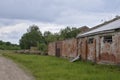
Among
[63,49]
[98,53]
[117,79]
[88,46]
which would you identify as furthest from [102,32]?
[63,49]

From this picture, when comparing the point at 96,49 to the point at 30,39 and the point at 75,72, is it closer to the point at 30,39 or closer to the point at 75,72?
the point at 75,72

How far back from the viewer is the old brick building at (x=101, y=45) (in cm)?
2155

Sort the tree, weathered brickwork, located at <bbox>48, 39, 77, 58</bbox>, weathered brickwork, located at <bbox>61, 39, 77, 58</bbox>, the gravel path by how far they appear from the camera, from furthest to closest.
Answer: the tree → weathered brickwork, located at <bbox>48, 39, 77, 58</bbox> → weathered brickwork, located at <bbox>61, 39, 77, 58</bbox> → the gravel path

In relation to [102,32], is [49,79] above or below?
below

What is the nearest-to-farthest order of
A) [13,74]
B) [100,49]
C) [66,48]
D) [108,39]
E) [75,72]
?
1. [13,74]
2. [75,72]
3. [108,39]
4. [100,49]
5. [66,48]

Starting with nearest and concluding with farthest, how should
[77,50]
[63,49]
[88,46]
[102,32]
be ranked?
[102,32] < [88,46] < [77,50] < [63,49]

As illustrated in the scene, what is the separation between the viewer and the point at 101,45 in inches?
949

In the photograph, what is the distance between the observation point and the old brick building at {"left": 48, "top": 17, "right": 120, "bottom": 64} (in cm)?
2155

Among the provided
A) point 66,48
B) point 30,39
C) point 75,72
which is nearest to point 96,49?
point 75,72

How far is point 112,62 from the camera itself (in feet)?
71.1

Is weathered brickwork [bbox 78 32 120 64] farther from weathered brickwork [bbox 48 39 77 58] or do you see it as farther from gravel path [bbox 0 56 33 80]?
gravel path [bbox 0 56 33 80]

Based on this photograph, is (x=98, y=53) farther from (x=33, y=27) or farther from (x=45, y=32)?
(x=33, y=27)

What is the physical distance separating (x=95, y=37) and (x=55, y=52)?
1914 centimetres

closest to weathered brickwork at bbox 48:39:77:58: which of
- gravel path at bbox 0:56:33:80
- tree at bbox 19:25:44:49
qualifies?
gravel path at bbox 0:56:33:80
